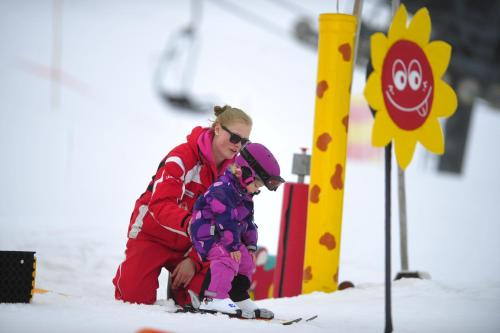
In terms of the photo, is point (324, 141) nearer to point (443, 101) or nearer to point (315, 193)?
point (315, 193)

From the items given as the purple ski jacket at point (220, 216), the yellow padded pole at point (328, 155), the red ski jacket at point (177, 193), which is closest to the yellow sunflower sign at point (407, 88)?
the purple ski jacket at point (220, 216)

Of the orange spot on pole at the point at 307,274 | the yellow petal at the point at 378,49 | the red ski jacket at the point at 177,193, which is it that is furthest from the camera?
the orange spot on pole at the point at 307,274

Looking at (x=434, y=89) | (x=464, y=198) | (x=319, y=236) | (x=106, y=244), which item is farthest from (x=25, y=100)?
(x=434, y=89)

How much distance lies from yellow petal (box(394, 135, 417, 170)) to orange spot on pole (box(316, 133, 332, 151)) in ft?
2.83

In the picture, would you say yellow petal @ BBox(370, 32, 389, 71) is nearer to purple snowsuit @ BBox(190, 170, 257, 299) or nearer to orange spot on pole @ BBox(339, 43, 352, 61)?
purple snowsuit @ BBox(190, 170, 257, 299)

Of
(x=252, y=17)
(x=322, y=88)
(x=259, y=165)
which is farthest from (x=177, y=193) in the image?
(x=252, y=17)

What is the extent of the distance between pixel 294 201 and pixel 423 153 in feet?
21.9

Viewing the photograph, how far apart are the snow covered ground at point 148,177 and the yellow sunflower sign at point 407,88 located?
52cm

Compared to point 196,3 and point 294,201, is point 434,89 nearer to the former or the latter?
point 294,201

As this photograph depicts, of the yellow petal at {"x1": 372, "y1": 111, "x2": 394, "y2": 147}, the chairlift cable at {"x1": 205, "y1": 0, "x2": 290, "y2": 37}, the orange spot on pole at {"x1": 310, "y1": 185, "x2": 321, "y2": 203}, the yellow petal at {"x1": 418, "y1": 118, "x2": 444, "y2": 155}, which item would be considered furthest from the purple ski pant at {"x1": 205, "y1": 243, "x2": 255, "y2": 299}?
the chairlift cable at {"x1": 205, "y1": 0, "x2": 290, "y2": 37}

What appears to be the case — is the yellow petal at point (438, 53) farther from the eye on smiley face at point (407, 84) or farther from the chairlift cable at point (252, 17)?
the chairlift cable at point (252, 17)

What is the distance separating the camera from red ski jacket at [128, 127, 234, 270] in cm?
202

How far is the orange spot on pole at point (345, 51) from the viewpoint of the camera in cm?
268

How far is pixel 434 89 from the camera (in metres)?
1.91
